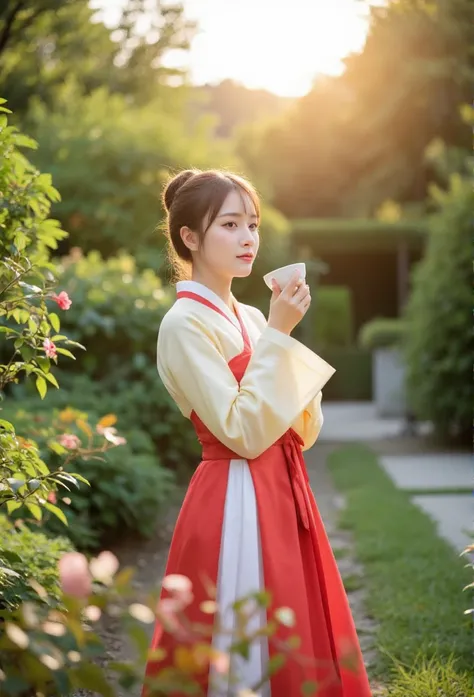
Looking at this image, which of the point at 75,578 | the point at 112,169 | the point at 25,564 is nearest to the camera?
the point at 75,578

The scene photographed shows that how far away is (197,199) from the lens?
232cm

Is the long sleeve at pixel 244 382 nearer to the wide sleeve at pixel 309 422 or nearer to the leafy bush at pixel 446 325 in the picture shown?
the wide sleeve at pixel 309 422

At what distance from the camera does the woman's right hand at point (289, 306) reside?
86.3 inches

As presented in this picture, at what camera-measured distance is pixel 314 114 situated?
2902 centimetres

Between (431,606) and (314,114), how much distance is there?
87.5ft

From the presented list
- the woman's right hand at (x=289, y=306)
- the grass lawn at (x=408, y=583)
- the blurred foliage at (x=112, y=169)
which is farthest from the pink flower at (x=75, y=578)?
the blurred foliage at (x=112, y=169)

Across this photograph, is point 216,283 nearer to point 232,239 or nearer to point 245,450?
point 232,239

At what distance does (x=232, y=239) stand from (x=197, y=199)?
144 millimetres

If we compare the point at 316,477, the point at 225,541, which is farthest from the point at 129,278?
the point at 225,541

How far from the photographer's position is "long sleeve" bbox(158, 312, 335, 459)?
6.97ft

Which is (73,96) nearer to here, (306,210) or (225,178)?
(225,178)

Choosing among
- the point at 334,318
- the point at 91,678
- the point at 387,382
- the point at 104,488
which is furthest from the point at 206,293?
the point at 334,318

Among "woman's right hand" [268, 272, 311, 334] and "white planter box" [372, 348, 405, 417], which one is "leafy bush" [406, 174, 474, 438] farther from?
"woman's right hand" [268, 272, 311, 334]

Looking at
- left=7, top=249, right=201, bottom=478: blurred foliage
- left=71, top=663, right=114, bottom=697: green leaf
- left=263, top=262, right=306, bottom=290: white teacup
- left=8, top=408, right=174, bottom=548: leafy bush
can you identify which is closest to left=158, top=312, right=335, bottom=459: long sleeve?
left=263, top=262, right=306, bottom=290: white teacup
